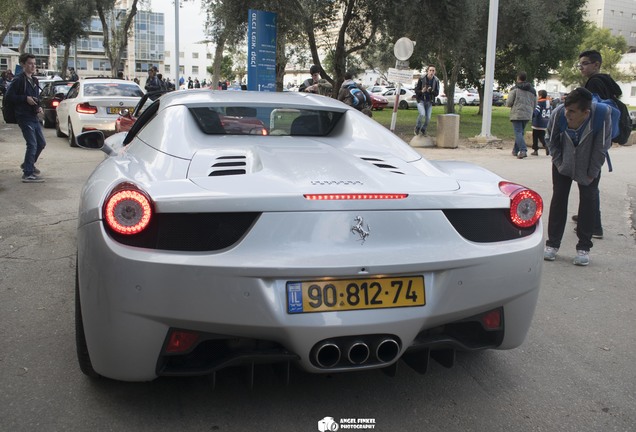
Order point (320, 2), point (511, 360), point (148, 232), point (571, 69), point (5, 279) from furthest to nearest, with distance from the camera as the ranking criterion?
point (571, 69) < point (320, 2) < point (5, 279) < point (511, 360) < point (148, 232)

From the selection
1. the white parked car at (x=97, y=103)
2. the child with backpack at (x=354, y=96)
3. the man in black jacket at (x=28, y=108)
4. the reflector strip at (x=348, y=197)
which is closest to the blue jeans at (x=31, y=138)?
the man in black jacket at (x=28, y=108)

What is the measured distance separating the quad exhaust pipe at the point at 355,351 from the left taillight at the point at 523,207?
2.79 feet

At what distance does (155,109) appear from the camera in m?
4.08

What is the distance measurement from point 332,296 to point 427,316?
0.42 m

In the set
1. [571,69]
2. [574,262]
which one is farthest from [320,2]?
[571,69]

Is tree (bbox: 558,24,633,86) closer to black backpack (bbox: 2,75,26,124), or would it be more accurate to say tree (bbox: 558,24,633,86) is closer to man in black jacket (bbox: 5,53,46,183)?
man in black jacket (bbox: 5,53,46,183)

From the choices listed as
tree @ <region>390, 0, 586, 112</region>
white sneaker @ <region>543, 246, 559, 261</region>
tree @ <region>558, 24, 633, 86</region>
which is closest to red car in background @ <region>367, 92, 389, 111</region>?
tree @ <region>390, 0, 586, 112</region>

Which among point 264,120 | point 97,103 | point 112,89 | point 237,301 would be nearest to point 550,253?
point 264,120

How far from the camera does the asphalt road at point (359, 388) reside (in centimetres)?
269

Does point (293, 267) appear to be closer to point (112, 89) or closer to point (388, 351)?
point (388, 351)

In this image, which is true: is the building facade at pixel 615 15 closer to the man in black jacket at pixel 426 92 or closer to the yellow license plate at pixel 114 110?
the man in black jacket at pixel 426 92

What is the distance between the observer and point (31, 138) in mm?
8984

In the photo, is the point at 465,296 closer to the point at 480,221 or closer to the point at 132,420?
the point at 480,221

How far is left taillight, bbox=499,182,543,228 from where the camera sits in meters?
2.85
